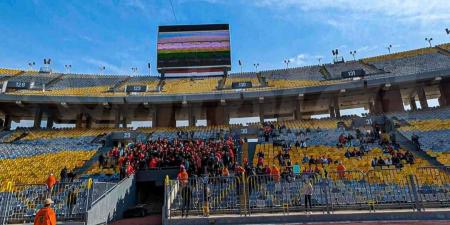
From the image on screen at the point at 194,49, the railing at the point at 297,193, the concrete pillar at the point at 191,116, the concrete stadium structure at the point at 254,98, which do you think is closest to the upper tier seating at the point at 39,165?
the concrete stadium structure at the point at 254,98

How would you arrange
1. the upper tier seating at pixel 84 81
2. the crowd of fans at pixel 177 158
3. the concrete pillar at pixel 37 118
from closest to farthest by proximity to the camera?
the crowd of fans at pixel 177 158 < the concrete pillar at pixel 37 118 < the upper tier seating at pixel 84 81

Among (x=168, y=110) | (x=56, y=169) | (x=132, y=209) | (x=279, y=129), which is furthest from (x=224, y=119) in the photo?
(x=132, y=209)

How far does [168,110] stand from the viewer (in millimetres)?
33125

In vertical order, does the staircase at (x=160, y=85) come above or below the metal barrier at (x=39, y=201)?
above

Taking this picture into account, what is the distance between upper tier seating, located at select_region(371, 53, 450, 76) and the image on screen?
56.9 ft

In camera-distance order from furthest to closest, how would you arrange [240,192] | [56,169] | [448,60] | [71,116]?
[71,116] → [448,60] → [56,169] → [240,192]

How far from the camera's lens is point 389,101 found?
30625mm

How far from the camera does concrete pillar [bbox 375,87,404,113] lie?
3020 centimetres

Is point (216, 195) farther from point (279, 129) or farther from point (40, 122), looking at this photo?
point (40, 122)

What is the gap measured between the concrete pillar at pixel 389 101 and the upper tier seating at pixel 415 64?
2045 millimetres

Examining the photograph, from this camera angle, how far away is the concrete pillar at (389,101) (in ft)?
99.1

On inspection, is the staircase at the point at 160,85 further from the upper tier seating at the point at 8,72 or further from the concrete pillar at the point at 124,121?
the upper tier seating at the point at 8,72

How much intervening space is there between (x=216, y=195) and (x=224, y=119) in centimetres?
2189

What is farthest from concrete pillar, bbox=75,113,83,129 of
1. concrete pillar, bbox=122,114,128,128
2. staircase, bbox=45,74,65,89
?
staircase, bbox=45,74,65,89
